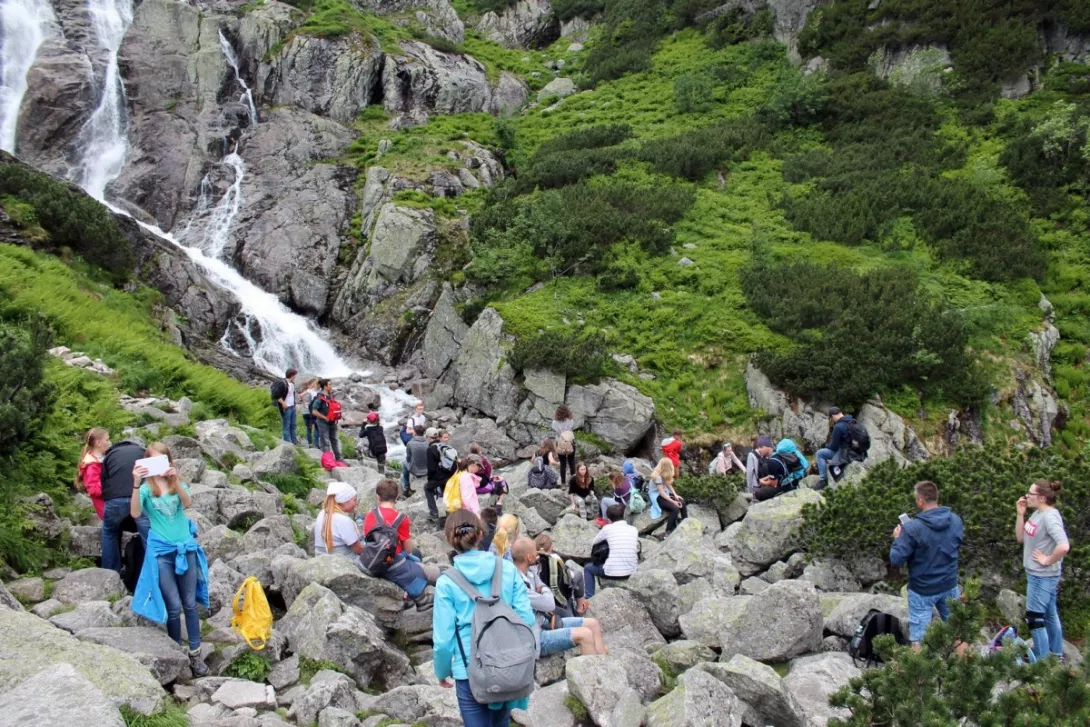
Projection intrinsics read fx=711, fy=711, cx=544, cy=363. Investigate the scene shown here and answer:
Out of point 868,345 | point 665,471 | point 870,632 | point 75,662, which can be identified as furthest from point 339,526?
point 868,345

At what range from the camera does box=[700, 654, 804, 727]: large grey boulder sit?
5.71 metres

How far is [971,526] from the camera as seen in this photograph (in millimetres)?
8500

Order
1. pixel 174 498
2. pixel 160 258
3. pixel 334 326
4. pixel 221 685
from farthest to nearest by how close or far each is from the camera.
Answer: pixel 334 326
pixel 160 258
pixel 174 498
pixel 221 685

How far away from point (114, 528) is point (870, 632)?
7.67 metres

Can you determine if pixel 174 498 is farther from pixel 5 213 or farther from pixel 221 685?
pixel 5 213

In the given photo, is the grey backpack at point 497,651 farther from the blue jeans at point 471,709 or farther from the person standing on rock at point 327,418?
the person standing on rock at point 327,418

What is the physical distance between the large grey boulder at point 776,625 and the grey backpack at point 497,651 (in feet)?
12.2

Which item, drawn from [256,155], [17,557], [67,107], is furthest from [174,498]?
[67,107]

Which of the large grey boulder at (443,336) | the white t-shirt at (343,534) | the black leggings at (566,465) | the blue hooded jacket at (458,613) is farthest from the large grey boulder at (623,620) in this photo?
the large grey boulder at (443,336)

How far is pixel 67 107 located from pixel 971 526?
37.5 metres

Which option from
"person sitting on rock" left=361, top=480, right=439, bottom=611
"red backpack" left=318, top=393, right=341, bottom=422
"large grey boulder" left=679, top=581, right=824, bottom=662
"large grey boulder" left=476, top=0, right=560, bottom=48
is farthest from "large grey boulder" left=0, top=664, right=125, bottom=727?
"large grey boulder" left=476, top=0, right=560, bottom=48

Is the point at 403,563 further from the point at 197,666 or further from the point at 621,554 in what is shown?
the point at 621,554

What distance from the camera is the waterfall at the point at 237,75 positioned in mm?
35500

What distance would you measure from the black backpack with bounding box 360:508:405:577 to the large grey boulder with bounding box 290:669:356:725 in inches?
66.1
